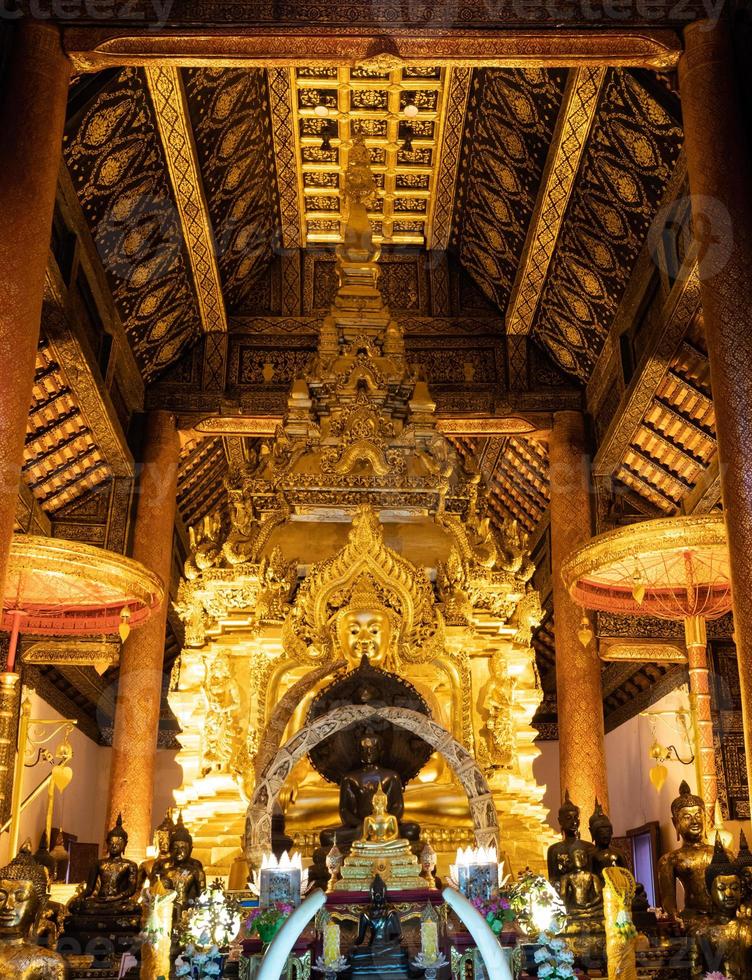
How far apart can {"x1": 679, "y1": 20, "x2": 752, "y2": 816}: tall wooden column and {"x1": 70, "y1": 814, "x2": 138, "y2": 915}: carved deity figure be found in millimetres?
3270

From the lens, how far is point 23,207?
6.84m

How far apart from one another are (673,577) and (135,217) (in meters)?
6.29

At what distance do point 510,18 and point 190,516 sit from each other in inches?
410

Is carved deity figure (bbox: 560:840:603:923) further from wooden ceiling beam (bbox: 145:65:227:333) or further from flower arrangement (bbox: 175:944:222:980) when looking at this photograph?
wooden ceiling beam (bbox: 145:65:227:333)

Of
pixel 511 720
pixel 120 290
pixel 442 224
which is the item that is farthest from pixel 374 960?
pixel 442 224

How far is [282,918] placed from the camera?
14.9ft

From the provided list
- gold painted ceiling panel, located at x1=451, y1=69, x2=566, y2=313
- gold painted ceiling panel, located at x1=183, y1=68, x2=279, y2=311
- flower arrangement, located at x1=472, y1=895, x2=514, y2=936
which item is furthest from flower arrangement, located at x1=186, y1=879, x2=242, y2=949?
gold painted ceiling panel, located at x1=451, y1=69, x2=566, y2=313

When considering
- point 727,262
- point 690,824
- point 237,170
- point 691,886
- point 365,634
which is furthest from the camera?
point 237,170

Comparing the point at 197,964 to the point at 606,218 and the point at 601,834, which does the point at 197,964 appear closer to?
the point at 601,834

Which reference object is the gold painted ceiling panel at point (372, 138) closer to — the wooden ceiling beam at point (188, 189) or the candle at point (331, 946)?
the wooden ceiling beam at point (188, 189)

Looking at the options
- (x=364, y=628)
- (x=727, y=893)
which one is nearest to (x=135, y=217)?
(x=364, y=628)

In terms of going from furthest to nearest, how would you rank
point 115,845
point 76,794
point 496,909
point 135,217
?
point 76,794 → point 135,217 → point 115,845 → point 496,909

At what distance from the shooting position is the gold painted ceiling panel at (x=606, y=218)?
9.75 meters

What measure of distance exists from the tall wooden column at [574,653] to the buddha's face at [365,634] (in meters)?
3.43
